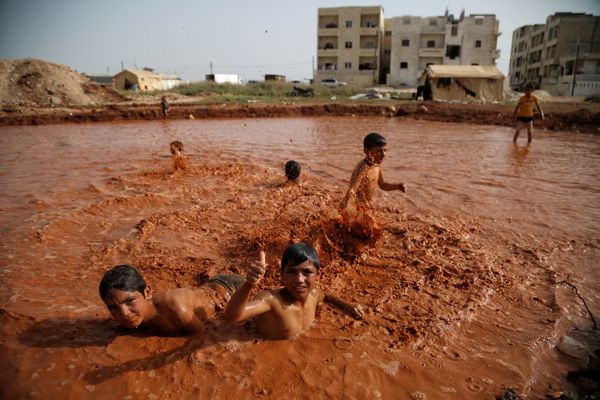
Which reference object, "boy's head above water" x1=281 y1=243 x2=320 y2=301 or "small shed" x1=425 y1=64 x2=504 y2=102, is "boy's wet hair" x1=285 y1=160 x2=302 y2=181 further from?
"small shed" x1=425 y1=64 x2=504 y2=102

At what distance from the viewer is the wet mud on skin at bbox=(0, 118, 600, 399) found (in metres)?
2.58

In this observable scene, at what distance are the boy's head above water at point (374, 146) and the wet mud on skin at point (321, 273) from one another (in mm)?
959

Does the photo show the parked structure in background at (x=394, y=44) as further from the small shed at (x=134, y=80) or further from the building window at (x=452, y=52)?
the small shed at (x=134, y=80)

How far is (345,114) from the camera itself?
23.0 meters

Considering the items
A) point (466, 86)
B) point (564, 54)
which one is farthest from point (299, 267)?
point (564, 54)

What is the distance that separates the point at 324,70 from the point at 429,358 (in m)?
53.1

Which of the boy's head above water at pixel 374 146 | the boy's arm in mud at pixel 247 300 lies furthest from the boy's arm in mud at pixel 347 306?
the boy's head above water at pixel 374 146

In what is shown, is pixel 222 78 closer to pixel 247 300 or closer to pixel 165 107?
pixel 165 107

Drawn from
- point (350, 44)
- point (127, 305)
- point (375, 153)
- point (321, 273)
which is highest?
point (350, 44)

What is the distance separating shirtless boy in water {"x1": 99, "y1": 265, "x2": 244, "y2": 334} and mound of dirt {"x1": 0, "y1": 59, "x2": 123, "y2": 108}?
88.8 ft

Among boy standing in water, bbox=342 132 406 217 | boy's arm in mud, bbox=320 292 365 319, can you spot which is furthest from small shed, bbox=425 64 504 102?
boy's arm in mud, bbox=320 292 365 319

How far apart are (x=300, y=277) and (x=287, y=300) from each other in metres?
0.31

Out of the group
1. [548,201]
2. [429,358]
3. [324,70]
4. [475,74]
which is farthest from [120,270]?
[324,70]

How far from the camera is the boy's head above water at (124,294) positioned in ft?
8.04
